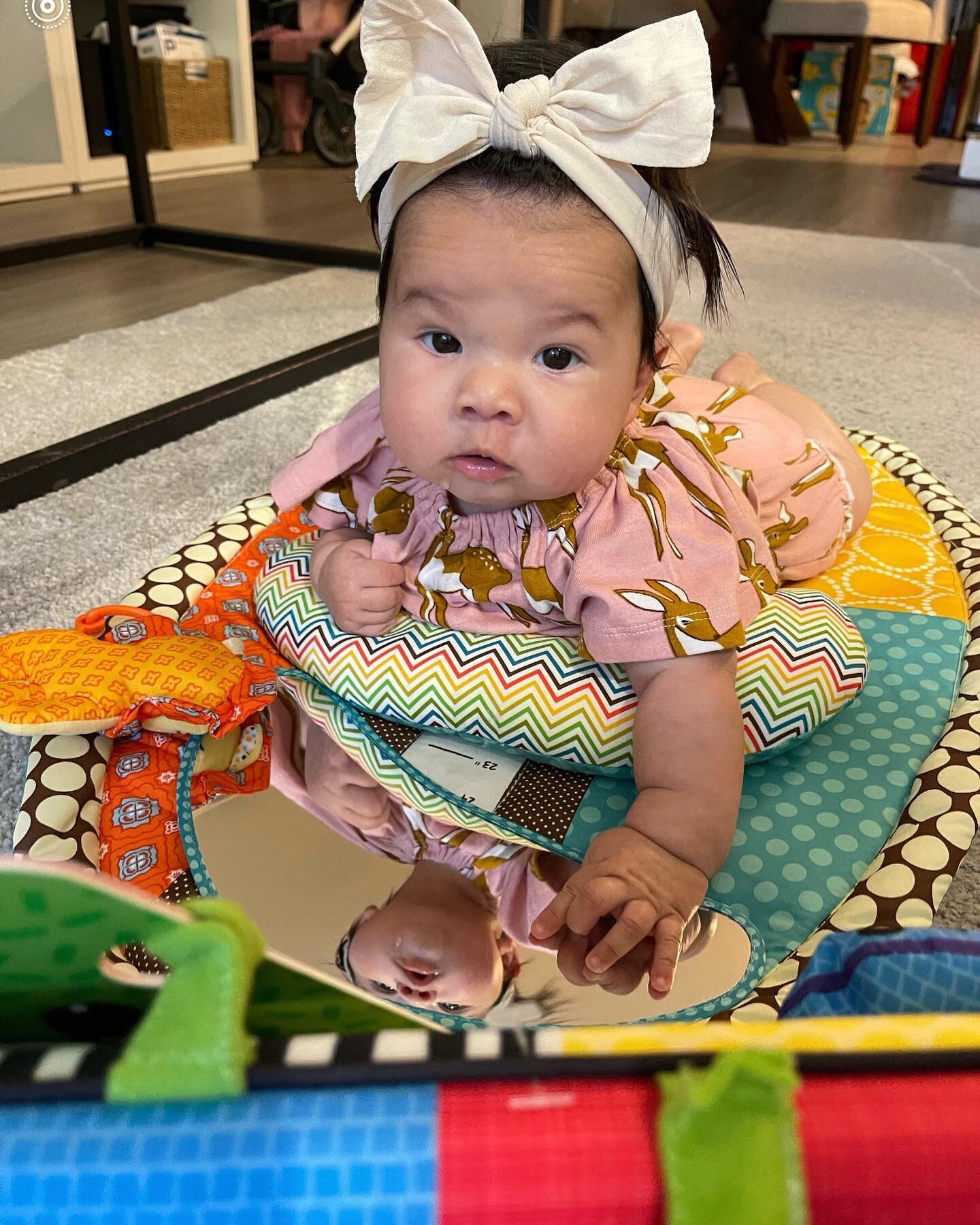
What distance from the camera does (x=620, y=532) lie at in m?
Result: 0.71

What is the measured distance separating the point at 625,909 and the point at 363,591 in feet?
1.05

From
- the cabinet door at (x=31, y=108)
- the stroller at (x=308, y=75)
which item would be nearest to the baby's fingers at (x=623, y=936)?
the cabinet door at (x=31, y=108)

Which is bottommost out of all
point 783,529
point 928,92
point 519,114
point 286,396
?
point 286,396

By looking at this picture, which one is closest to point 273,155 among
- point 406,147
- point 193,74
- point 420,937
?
point 193,74

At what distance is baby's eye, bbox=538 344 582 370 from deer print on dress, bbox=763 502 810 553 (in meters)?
0.33

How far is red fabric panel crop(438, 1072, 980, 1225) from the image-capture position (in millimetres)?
243

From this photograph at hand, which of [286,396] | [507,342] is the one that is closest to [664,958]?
[507,342]

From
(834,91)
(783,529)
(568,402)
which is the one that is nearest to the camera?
(568,402)

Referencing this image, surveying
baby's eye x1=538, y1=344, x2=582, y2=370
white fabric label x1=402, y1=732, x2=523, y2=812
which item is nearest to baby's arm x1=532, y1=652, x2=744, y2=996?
white fabric label x1=402, y1=732, x2=523, y2=812

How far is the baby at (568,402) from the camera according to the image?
0.61 m

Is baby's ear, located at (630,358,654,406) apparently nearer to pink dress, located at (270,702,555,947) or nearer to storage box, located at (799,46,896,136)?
pink dress, located at (270,702,555,947)

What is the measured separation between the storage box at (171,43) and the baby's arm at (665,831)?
2.86 m

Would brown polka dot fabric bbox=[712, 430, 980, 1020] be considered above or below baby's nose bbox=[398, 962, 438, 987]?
above

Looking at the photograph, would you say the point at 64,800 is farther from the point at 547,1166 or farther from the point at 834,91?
the point at 834,91
